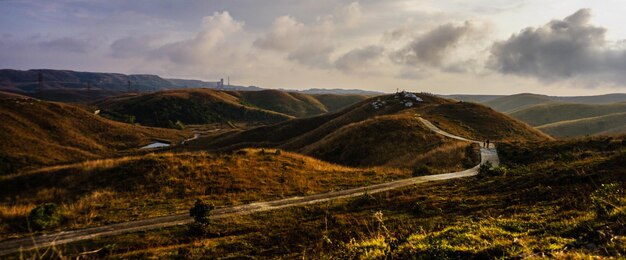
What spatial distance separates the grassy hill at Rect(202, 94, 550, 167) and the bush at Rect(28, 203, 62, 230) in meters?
34.2

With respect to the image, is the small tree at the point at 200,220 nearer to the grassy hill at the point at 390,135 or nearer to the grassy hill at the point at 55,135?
the grassy hill at the point at 390,135

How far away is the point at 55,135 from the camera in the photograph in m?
90.6

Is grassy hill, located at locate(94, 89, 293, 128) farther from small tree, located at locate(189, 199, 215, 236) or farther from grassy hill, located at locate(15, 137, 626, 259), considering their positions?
grassy hill, located at locate(15, 137, 626, 259)

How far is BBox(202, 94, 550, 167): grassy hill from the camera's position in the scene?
5250 cm

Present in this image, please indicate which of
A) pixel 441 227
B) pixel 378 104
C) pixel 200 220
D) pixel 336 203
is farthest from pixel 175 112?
pixel 441 227

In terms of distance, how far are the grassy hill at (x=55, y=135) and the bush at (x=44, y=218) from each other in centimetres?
5806

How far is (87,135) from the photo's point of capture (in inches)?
3922

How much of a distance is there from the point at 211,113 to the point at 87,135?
93.1m

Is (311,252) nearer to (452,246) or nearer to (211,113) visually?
(452,246)

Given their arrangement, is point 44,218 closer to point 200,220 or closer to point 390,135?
point 200,220

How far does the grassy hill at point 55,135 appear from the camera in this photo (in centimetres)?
7384

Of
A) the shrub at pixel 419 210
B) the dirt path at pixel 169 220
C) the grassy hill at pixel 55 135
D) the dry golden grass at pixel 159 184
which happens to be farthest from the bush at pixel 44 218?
the grassy hill at pixel 55 135

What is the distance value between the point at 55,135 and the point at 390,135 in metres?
88.2

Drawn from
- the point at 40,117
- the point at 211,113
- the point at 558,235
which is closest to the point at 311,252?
the point at 558,235
